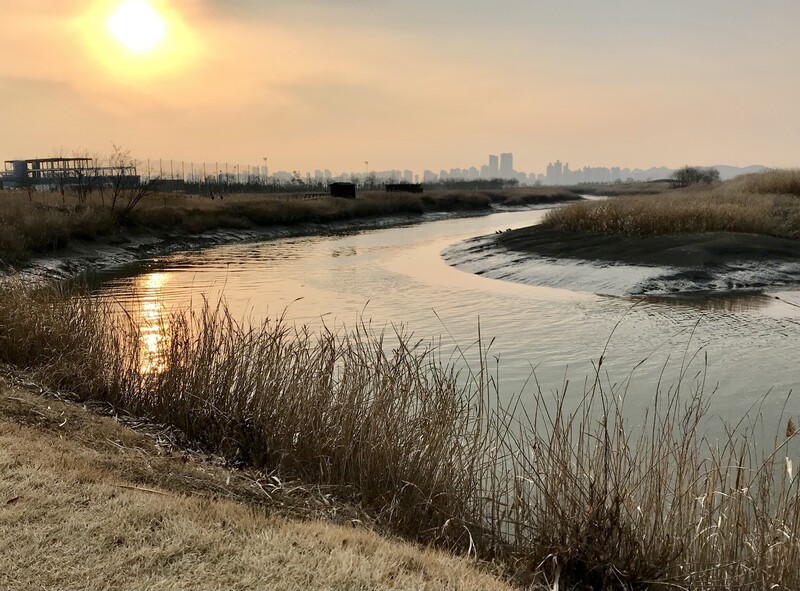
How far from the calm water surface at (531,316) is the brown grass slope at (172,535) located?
2.67 meters

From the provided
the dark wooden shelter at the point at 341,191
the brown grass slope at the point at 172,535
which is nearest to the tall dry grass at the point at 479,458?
the brown grass slope at the point at 172,535

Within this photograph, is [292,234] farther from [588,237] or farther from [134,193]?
[588,237]

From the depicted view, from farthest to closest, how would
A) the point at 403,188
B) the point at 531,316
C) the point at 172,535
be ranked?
the point at 403,188
the point at 531,316
the point at 172,535

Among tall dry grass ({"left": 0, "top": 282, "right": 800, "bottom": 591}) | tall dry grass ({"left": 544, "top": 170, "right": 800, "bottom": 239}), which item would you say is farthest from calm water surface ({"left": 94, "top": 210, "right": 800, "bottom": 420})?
tall dry grass ({"left": 544, "top": 170, "right": 800, "bottom": 239})

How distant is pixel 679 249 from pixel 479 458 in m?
16.7

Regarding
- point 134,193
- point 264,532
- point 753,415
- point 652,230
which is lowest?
point 753,415

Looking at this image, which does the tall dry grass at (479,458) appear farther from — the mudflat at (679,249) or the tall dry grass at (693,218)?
the tall dry grass at (693,218)

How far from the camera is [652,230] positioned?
23.7 metres

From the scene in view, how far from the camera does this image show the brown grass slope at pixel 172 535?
3.45 metres

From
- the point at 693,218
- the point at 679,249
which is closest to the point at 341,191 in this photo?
the point at 693,218

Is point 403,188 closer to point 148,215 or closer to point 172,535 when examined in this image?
point 148,215

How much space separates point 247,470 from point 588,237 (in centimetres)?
2156

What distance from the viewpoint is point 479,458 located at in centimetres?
567

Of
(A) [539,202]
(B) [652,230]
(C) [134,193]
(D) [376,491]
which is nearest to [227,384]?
(D) [376,491]
